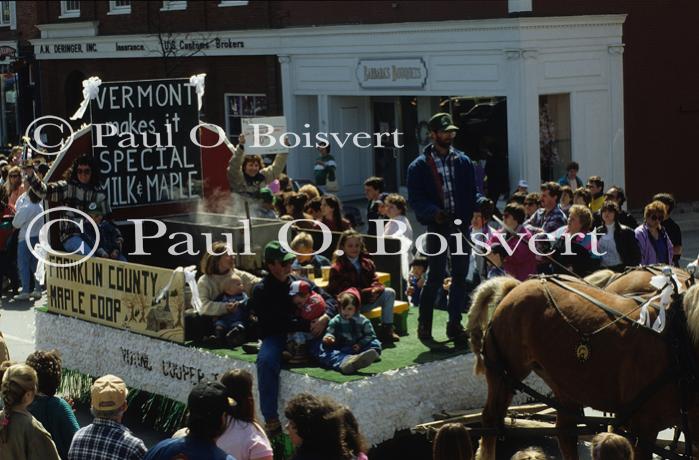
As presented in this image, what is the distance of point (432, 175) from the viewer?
33.8ft

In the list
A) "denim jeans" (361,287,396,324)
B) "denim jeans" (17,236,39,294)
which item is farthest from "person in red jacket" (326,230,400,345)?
"denim jeans" (17,236,39,294)

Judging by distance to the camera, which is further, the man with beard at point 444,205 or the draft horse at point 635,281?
the man with beard at point 444,205

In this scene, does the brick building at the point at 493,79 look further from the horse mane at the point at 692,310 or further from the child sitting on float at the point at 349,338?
the horse mane at the point at 692,310

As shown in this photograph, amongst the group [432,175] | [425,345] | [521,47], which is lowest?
[425,345]

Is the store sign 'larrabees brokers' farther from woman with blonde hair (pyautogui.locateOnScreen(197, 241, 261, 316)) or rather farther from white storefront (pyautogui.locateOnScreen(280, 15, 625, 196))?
woman with blonde hair (pyautogui.locateOnScreen(197, 241, 261, 316))

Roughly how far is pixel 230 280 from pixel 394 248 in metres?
2.02

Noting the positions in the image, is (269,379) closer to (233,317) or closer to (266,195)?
(233,317)

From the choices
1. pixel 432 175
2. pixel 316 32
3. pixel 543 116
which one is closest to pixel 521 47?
pixel 543 116

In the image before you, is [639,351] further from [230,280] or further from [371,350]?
[230,280]

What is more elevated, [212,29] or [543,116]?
[212,29]

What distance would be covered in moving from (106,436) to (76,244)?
6.30 m

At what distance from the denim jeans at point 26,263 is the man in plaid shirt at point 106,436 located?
11.5 meters

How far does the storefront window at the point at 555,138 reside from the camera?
24.2 metres

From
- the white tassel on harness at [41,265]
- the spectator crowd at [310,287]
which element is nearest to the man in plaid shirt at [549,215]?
the spectator crowd at [310,287]
